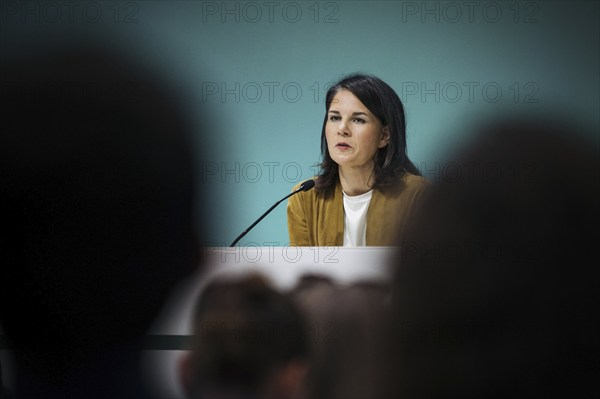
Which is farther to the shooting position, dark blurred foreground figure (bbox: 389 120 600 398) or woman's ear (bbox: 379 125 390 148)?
woman's ear (bbox: 379 125 390 148)

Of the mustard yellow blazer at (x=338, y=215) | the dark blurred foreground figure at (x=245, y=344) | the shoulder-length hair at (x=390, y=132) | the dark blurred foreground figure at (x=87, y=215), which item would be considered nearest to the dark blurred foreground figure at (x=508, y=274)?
the dark blurred foreground figure at (x=87, y=215)

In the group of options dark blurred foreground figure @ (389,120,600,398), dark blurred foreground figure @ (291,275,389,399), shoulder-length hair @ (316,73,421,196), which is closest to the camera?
dark blurred foreground figure @ (389,120,600,398)

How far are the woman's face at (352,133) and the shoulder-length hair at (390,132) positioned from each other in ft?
0.04

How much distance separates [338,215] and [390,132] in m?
0.27

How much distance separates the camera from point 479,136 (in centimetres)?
51

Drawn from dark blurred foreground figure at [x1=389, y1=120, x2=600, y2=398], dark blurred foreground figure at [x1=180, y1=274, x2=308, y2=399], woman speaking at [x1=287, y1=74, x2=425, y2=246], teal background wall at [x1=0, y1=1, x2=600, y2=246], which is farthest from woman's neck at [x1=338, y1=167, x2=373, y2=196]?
dark blurred foreground figure at [x1=389, y1=120, x2=600, y2=398]

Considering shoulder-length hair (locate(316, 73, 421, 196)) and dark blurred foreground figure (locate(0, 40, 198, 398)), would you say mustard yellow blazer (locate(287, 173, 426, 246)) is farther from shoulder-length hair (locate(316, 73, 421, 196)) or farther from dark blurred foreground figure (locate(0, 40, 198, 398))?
dark blurred foreground figure (locate(0, 40, 198, 398))

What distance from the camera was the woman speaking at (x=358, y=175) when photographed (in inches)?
62.4

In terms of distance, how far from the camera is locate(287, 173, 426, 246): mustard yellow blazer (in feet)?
5.11

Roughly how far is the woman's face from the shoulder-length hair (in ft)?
0.04

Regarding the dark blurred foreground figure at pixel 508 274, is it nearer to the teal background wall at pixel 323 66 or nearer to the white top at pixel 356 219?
the white top at pixel 356 219

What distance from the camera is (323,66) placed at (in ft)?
5.65

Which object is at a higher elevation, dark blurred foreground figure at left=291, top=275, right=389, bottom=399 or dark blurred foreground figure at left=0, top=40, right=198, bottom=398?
dark blurred foreground figure at left=0, top=40, right=198, bottom=398

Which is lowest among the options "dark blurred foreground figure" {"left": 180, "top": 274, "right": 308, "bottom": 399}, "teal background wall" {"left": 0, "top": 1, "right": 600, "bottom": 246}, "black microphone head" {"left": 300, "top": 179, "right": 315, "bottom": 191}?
"dark blurred foreground figure" {"left": 180, "top": 274, "right": 308, "bottom": 399}
